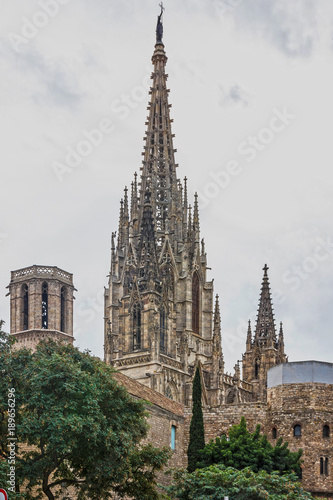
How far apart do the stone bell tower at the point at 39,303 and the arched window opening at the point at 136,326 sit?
10406 millimetres

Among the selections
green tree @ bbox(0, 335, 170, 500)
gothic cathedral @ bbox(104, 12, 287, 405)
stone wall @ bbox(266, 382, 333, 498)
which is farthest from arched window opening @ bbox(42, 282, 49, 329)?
green tree @ bbox(0, 335, 170, 500)

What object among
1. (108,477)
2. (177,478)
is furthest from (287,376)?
(108,477)

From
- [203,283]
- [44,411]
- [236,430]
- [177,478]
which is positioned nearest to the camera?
[44,411]

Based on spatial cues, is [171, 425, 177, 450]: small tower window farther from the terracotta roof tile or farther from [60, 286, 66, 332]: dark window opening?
[60, 286, 66, 332]: dark window opening

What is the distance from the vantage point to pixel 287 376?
152ft

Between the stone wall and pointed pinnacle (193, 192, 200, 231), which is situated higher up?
pointed pinnacle (193, 192, 200, 231)

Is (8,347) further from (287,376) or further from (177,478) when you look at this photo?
(287,376)

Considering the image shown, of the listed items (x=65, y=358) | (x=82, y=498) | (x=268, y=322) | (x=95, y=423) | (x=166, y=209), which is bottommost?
(x=82, y=498)

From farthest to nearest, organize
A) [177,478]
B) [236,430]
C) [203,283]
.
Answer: [203,283] → [236,430] → [177,478]

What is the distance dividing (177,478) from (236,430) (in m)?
5.61

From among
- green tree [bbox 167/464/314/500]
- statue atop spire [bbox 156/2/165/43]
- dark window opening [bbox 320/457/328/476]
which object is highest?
statue atop spire [bbox 156/2/165/43]

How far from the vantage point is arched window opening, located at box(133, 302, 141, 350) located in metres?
82.6

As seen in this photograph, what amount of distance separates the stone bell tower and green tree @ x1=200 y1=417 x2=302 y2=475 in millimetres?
47883

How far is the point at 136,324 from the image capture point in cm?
8306
